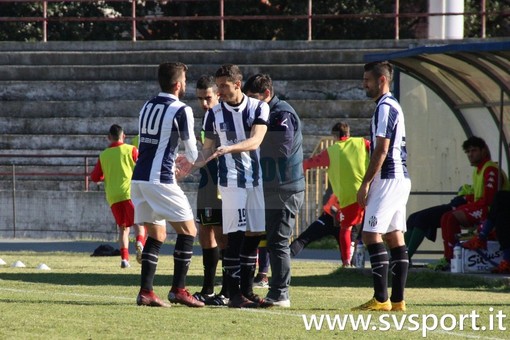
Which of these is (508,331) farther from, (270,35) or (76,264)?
(270,35)

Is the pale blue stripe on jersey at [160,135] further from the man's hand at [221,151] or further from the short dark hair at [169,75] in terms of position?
the man's hand at [221,151]

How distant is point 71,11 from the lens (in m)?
37.0

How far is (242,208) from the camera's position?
36.8 feet

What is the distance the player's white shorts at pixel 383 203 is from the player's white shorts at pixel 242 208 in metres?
0.89

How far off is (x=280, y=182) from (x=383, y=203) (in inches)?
43.6

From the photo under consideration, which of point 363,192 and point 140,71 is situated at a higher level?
point 140,71

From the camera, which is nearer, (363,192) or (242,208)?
(363,192)

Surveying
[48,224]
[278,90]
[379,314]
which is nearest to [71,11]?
[278,90]

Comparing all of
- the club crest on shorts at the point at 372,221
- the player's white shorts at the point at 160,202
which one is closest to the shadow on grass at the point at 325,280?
the player's white shorts at the point at 160,202

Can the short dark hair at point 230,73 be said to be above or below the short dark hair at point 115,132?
above

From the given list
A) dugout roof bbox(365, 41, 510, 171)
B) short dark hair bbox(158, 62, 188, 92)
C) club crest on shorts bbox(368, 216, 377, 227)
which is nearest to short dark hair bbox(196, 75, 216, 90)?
short dark hair bbox(158, 62, 188, 92)

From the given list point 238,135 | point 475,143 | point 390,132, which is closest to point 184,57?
point 475,143

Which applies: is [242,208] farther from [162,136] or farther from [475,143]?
[475,143]

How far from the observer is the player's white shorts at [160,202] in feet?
36.8
